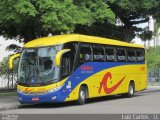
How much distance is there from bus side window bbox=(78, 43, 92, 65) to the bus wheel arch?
1304mm

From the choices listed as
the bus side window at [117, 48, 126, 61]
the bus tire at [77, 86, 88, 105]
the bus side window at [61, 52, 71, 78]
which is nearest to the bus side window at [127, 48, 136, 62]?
the bus side window at [117, 48, 126, 61]

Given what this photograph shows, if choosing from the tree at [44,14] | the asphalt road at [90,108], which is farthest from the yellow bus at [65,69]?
the tree at [44,14]

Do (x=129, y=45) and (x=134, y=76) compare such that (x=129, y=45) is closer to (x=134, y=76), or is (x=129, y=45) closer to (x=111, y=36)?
(x=134, y=76)

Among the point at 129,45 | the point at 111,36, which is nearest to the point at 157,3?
the point at 111,36

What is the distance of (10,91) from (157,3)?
12560mm

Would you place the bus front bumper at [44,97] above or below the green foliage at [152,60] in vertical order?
below

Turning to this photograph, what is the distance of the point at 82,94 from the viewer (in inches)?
963

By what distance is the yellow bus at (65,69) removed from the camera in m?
22.5

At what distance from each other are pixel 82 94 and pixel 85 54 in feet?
6.56

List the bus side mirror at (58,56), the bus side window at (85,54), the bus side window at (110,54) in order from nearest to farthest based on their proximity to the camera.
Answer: the bus side mirror at (58,56) → the bus side window at (85,54) → the bus side window at (110,54)

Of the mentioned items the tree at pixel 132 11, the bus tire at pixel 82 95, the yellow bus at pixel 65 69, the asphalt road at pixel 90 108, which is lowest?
the asphalt road at pixel 90 108

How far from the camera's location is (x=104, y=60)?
2659cm

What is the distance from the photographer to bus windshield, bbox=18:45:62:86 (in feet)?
73.6

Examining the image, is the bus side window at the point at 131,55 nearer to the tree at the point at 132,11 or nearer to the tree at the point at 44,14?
the tree at the point at 44,14
